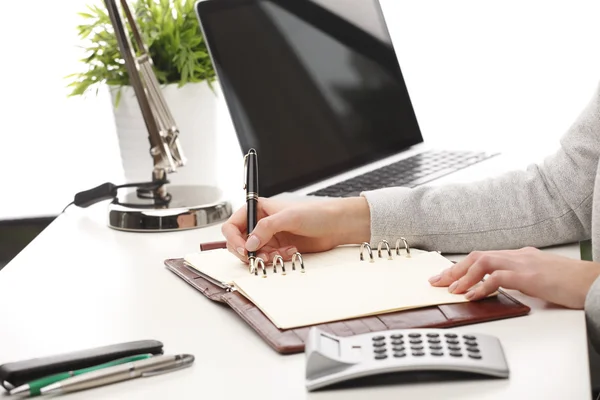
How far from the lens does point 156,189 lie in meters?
1.40

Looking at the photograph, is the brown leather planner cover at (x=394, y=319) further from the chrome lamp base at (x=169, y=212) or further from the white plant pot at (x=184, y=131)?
the white plant pot at (x=184, y=131)

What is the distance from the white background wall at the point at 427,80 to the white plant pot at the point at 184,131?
518mm

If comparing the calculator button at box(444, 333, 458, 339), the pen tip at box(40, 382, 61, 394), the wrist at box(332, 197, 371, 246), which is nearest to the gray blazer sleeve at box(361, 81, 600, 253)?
the wrist at box(332, 197, 371, 246)

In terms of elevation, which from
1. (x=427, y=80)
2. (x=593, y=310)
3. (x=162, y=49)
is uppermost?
(x=162, y=49)

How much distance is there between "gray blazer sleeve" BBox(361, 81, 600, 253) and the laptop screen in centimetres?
36

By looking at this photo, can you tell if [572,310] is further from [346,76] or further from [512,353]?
[346,76]

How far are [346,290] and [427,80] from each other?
55.5 inches

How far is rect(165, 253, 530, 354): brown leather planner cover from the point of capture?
0.76m

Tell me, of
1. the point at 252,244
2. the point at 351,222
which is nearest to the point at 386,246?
the point at 351,222

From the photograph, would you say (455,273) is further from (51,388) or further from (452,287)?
(51,388)

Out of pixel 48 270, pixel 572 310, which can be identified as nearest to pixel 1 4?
pixel 48 270

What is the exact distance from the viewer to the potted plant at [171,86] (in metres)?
1.54

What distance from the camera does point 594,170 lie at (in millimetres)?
1072

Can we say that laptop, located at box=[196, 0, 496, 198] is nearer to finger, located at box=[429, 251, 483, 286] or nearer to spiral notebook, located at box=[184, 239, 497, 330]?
spiral notebook, located at box=[184, 239, 497, 330]
